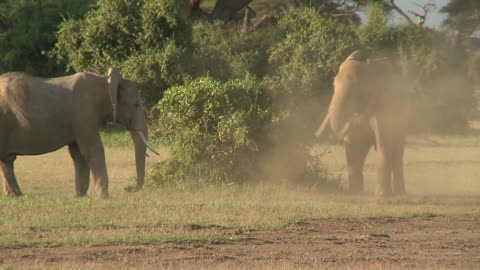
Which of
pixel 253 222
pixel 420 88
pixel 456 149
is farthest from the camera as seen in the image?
pixel 420 88

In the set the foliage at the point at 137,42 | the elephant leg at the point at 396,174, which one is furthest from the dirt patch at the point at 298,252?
the foliage at the point at 137,42

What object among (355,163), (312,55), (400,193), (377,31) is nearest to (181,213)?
(355,163)

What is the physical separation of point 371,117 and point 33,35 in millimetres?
20378

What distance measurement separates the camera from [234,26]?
37094 millimetres

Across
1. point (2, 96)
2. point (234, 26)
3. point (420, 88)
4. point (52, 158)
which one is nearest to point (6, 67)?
point (234, 26)

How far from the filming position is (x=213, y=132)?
19.5 meters

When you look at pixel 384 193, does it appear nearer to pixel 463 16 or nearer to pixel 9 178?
pixel 9 178

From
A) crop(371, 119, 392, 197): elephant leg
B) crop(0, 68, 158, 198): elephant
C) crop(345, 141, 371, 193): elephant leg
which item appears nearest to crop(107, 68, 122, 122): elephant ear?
crop(0, 68, 158, 198): elephant

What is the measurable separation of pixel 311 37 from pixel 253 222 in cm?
1518

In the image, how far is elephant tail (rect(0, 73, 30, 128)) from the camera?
1605 centimetres

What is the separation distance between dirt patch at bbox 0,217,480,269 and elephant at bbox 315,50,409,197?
4.94 m

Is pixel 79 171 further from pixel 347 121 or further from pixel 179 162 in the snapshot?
pixel 347 121

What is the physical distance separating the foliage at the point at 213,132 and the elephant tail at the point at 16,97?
3672 millimetres

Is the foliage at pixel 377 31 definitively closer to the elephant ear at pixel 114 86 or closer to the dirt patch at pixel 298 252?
the elephant ear at pixel 114 86
